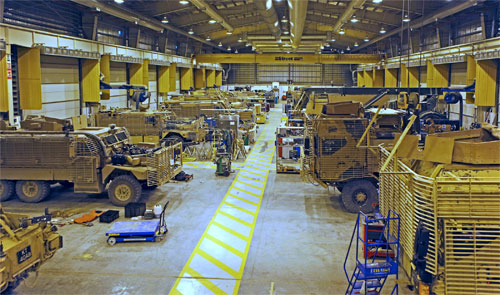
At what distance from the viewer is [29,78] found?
19.3 m

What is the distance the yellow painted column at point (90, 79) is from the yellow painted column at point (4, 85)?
24.3 feet

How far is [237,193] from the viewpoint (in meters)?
16.8

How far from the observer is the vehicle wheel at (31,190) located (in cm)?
1524

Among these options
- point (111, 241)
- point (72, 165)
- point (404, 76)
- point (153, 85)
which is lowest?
point (111, 241)

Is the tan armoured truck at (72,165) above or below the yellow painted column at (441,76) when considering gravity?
below

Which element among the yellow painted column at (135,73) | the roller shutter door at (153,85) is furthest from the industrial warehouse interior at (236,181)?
the roller shutter door at (153,85)

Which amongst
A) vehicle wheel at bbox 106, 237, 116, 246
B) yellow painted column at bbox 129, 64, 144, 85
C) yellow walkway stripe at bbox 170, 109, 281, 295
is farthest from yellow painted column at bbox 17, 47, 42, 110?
yellow painted column at bbox 129, 64, 144, 85

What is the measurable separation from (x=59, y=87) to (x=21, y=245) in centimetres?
1662

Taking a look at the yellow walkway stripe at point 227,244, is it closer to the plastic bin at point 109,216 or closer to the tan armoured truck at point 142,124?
the plastic bin at point 109,216

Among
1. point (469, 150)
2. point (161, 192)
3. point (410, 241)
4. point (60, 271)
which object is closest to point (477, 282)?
point (410, 241)

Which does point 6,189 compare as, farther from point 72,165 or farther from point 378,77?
point 378,77

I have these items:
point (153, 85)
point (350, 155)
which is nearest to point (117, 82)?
point (153, 85)

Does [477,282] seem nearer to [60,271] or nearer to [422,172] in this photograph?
[422,172]

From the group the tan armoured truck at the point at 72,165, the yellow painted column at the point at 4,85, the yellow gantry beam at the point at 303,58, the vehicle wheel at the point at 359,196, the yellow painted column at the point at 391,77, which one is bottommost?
the vehicle wheel at the point at 359,196
